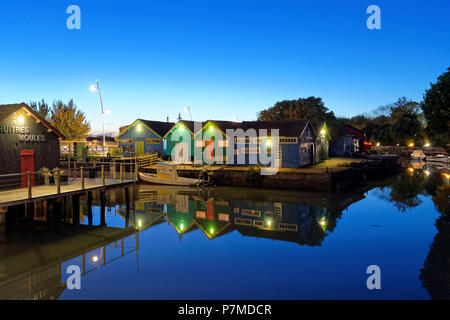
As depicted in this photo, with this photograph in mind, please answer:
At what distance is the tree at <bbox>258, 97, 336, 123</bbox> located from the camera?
242 feet

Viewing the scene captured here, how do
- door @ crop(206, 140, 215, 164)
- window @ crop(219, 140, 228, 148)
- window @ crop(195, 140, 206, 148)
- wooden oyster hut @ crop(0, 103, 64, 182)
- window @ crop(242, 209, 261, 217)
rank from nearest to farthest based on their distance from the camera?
wooden oyster hut @ crop(0, 103, 64, 182) < window @ crop(242, 209, 261, 217) < window @ crop(219, 140, 228, 148) < door @ crop(206, 140, 215, 164) < window @ crop(195, 140, 206, 148)

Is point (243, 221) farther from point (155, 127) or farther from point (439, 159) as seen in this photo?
point (439, 159)

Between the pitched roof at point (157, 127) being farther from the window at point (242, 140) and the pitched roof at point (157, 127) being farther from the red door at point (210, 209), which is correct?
the red door at point (210, 209)

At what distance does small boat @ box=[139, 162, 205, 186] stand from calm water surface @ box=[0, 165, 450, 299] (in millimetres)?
7690

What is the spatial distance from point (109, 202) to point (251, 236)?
48.7ft

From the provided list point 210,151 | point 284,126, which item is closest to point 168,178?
point 210,151

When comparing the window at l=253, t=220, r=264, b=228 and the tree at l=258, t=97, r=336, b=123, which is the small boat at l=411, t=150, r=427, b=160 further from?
→ the window at l=253, t=220, r=264, b=228

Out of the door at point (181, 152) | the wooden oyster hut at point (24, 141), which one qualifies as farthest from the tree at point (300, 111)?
the wooden oyster hut at point (24, 141)

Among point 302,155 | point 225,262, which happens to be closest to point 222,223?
point 225,262

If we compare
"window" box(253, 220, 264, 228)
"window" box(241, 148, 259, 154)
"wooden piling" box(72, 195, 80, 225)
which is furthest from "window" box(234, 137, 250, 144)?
"wooden piling" box(72, 195, 80, 225)

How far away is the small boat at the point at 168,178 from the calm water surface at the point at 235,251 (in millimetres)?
7690

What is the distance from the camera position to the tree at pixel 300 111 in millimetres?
73812

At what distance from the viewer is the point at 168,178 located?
34406mm

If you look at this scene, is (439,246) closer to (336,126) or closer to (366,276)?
(366,276)
